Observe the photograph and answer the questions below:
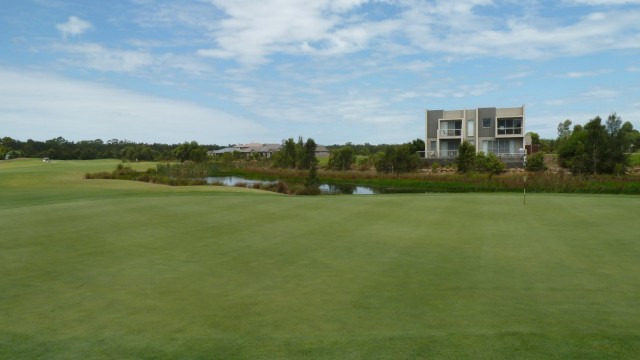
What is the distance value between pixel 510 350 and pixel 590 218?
381 inches

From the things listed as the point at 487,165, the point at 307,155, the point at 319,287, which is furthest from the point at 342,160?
the point at 319,287

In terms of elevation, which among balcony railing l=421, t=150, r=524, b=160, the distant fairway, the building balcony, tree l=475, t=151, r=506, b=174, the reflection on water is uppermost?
the building balcony

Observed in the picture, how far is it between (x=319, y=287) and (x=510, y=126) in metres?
62.7

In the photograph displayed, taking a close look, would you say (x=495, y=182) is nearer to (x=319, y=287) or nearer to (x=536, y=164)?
(x=536, y=164)

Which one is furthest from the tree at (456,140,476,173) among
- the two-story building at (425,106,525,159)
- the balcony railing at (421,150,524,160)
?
the two-story building at (425,106,525,159)

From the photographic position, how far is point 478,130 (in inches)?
2586

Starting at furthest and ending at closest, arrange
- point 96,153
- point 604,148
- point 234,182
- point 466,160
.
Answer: point 96,153 < point 234,182 < point 466,160 < point 604,148

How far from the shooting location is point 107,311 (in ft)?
20.1

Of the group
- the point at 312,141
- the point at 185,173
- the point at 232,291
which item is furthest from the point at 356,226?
the point at 185,173

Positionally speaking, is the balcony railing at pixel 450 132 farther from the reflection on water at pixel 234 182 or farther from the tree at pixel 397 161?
the reflection on water at pixel 234 182

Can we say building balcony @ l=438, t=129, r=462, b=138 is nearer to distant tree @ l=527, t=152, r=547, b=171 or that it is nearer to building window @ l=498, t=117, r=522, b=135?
building window @ l=498, t=117, r=522, b=135

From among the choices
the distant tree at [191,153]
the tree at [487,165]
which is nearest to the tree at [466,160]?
the tree at [487,165]

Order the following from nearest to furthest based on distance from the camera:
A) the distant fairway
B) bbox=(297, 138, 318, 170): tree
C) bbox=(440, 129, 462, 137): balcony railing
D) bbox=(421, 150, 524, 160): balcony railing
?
the distant fairway
bbox=(297, 138, 318, 170): tree
bbox=(421, 150, 524, 160): balcony railing
bbox=(440, 129, 462, 137): balcony railing

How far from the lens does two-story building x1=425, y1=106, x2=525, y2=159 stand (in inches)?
2510
